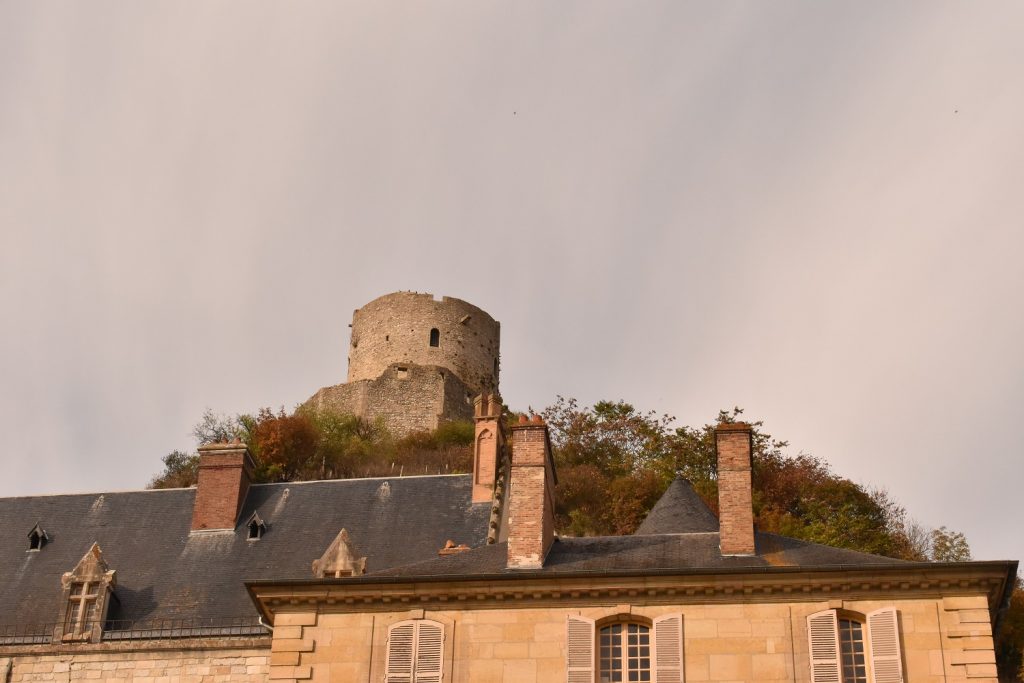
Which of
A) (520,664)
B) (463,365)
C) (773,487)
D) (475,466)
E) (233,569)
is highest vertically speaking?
(463,365)

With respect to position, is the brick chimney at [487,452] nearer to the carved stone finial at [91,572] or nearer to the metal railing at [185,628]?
the metal railing at [185,628]

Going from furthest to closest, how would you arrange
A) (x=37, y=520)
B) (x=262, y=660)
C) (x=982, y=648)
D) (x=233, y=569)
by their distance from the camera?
(x=37, y=520) < (x=233, y=569) < (x=262, y=660) < (x=982, y=648)

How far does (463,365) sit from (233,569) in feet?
106

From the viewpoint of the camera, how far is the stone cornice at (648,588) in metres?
19.0

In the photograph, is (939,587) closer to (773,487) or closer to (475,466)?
(475,466)

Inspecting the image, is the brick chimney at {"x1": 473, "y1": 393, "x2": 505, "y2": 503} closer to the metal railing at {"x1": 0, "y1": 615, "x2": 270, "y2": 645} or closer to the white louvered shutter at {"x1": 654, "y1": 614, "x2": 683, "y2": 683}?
the metal railing at {"x1": 0, "y1": 615, "x2": 270, "y2": 645}

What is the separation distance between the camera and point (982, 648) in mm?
18547

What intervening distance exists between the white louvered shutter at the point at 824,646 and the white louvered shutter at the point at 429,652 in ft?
15.8

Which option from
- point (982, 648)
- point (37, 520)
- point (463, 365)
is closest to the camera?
point (982, 648)

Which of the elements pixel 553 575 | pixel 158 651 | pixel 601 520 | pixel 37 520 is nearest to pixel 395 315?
pixel 601 520

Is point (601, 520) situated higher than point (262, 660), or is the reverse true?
point (601, 520)

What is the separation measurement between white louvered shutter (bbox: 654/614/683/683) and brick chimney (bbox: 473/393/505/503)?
9326 mm

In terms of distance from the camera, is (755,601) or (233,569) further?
(233,569)

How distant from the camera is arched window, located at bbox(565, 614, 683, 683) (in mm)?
19047
